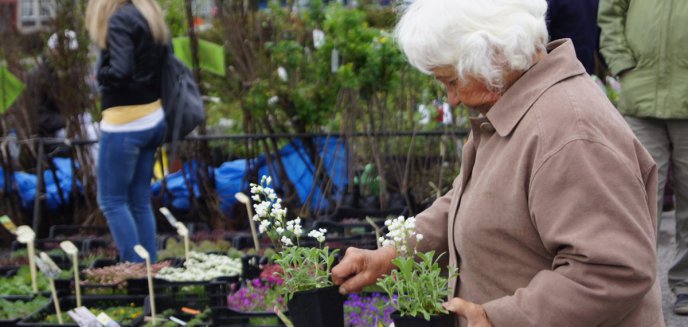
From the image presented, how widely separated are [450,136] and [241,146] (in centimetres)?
156

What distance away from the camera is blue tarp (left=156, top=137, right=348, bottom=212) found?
650 centimetres

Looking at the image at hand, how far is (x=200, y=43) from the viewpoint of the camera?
634cm

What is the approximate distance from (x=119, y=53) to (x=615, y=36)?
2.36 metres

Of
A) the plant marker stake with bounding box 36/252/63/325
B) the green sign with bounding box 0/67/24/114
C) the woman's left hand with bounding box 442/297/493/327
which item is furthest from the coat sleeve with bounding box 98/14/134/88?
the woman's left hand with bounding box 442/297/493/327

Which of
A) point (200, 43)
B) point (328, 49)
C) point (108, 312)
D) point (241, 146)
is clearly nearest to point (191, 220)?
point (241, 146)

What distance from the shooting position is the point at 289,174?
6742mm

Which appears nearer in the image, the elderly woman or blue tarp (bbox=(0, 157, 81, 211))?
the elderly woman

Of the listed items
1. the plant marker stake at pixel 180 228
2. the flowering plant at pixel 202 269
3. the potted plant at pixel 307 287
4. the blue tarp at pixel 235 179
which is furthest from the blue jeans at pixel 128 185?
the potted plant at pixel 307 287

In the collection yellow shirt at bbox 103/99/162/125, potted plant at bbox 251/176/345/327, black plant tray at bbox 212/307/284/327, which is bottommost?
black plant tray at bbox 212/307/284/327

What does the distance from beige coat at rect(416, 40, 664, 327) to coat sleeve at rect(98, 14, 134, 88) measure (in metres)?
3.05

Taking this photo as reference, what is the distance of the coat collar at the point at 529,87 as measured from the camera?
2.02m

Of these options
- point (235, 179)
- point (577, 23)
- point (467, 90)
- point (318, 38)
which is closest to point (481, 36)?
point (467, 90)

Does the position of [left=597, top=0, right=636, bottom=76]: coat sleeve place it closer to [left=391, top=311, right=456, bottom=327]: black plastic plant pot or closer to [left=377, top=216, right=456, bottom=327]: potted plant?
[left=377, top=216, right=456, bottom=327]: potted plant

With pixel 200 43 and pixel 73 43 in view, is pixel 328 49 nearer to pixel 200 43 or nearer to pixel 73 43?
pixel 200 43
